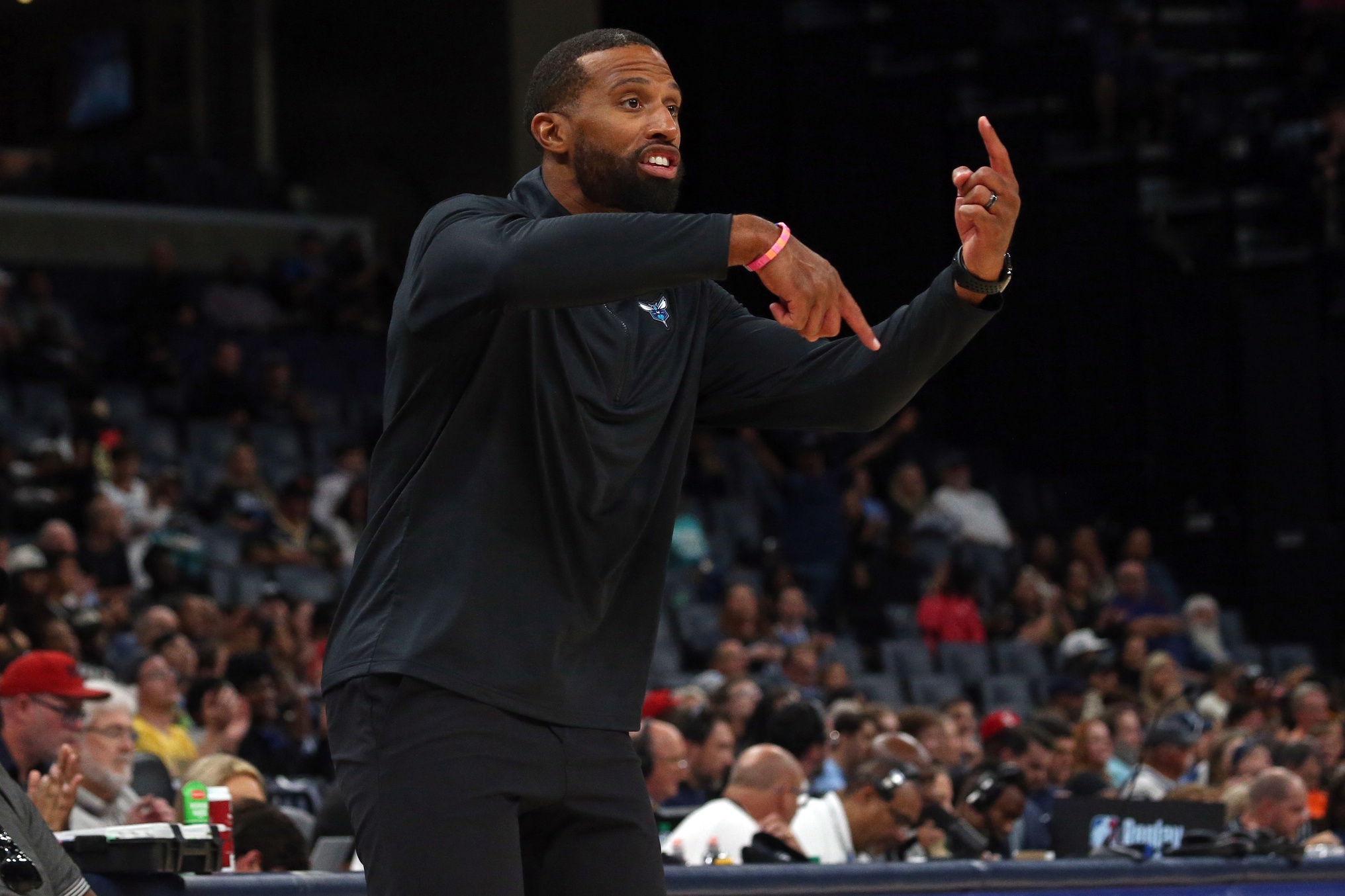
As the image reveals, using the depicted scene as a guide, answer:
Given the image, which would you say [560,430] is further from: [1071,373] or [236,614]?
[1071,373]

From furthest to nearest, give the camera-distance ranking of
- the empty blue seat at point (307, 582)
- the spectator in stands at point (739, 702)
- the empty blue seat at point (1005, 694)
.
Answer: the empty blue seat at point (1005, 694) → the empty blue seat at point (307, 582) → the spectator in stands at point (739, 702)

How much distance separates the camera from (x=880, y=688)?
10891 millimetres

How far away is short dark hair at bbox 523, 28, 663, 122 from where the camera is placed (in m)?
2.08

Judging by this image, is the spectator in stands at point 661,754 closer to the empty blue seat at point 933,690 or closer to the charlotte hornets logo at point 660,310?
the empty blue seat at point 933,690

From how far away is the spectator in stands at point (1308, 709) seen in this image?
33.1 ft

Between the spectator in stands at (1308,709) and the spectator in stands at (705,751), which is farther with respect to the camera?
the spectator in stands at (1308,709)

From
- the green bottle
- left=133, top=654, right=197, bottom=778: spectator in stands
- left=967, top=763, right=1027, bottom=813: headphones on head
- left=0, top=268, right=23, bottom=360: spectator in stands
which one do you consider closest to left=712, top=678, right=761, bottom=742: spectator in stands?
left=967, top=763, right=1027, bottom=813: headphones on head

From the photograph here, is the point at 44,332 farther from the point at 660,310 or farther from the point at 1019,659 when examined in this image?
the point at 660,310

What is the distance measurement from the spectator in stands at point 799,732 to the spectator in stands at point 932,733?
31.8 inches

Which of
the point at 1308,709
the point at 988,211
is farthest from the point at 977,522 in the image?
the point at 988,211

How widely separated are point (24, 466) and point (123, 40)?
27.9ft

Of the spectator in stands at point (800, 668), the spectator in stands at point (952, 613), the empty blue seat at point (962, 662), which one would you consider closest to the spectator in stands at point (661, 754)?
the spectator in stands at point (800, 668)

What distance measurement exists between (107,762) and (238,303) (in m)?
8.40

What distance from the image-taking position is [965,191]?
2.10 meters
